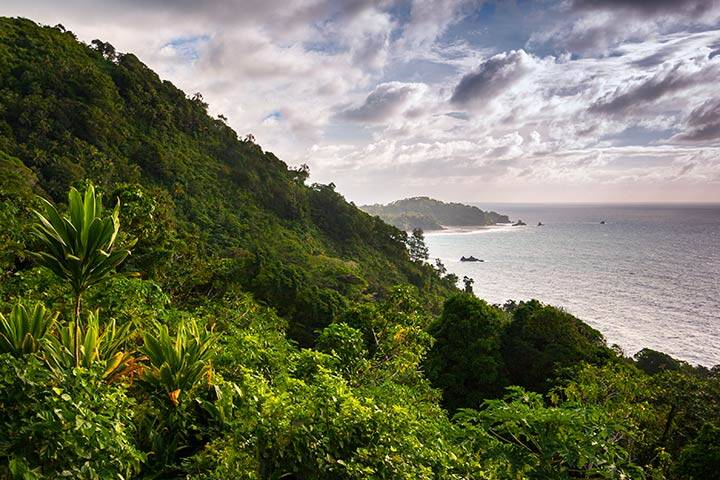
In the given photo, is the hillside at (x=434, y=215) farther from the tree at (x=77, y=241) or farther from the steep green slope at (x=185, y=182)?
the tree at (x=77, y=241)

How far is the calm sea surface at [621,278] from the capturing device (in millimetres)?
43812

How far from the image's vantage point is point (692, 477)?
10.3 m

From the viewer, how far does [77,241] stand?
3807mm

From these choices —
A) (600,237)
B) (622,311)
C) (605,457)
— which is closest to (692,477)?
(605,457)

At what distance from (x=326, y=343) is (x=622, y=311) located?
55352 mm

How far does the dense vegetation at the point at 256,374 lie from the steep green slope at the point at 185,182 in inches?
8.4

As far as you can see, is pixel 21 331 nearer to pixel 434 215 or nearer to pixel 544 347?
pixel 544 347

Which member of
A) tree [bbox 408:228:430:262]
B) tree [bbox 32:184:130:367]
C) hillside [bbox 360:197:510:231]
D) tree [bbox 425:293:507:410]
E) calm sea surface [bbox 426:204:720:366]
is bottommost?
calm sea surface [bbox 426:204:720:366]

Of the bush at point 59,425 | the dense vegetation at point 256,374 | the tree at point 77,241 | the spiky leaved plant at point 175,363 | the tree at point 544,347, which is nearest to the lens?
the bush at point 59,425

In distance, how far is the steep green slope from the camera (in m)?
→ 20.2

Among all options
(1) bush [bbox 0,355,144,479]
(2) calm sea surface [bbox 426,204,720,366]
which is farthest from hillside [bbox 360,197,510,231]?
(1) bush [bbox 0,355,144,479]

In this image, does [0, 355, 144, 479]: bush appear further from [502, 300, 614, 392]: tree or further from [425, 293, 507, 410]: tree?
[502, 300, 614, 392]: tree

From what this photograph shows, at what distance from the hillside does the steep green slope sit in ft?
327

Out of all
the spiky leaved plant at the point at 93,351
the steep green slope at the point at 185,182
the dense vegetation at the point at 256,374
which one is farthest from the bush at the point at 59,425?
the steep green slope at the point at 185,182
